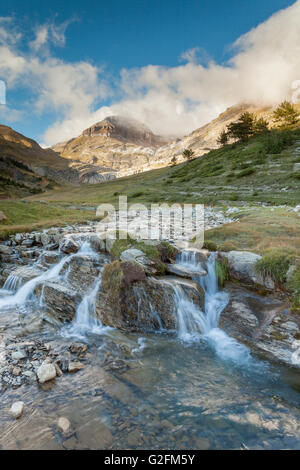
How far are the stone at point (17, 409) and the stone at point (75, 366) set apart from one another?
136cm

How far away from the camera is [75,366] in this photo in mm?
6168

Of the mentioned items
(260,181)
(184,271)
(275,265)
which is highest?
(260,181)

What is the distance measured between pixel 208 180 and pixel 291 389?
49457 millimetres

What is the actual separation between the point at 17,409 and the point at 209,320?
6.43 m

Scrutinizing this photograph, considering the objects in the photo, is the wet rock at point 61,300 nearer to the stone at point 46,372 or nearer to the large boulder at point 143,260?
the large boulder at point 143,260

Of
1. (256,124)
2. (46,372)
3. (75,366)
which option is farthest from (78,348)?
(256,124)

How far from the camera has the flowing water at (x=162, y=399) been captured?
427cm

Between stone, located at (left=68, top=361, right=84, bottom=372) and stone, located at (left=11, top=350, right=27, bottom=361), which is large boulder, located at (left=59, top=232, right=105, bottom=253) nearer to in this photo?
stone, located at (left=11, top=350, right=27, bottom=361)

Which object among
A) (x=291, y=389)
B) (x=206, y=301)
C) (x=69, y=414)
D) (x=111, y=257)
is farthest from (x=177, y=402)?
(x=111, y=257)

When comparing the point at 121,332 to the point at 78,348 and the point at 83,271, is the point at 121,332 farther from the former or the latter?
the point at 83,271

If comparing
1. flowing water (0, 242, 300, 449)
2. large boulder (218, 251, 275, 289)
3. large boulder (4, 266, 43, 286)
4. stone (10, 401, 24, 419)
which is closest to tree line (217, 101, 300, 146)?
large boulder (218, 251, 275, 289)

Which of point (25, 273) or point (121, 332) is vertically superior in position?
point (25, 273)

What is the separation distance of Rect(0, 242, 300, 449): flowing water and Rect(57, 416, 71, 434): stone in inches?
3.2

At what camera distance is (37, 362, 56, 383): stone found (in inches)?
221
